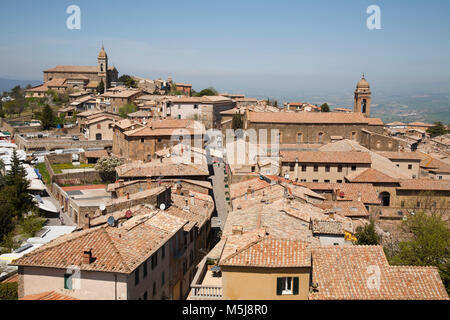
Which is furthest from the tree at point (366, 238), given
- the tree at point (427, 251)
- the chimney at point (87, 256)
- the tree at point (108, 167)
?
the tree at point (108, 167)

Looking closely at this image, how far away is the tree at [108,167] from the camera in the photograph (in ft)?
129

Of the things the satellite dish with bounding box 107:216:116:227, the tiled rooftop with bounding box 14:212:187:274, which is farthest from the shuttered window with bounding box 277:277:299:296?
the satellite dish with bounding box 107:216:116:227

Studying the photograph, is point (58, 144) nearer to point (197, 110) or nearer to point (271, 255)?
point (197, 110)

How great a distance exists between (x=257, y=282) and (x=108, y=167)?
1203 inches

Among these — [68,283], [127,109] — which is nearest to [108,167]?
[127,109]

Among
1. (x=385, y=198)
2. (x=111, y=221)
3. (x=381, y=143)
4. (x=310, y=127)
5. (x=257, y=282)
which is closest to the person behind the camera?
(x=257, y=282)

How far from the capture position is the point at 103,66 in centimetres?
8881

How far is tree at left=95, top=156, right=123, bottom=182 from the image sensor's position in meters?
39.4

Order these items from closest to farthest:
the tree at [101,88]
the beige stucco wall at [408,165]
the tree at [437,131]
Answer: the beige stucco wall at [408,165] → the tree at [101,88] → the tree at [437,131]

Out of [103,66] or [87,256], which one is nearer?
[87,256]

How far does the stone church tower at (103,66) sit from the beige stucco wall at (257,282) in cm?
8224

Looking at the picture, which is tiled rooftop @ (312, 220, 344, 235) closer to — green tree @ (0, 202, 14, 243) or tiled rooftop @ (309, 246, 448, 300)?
tiled rooftop @ (309, 246, 448, 300)

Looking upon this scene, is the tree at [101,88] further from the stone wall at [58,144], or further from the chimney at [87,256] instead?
the chimney at [87,256]
